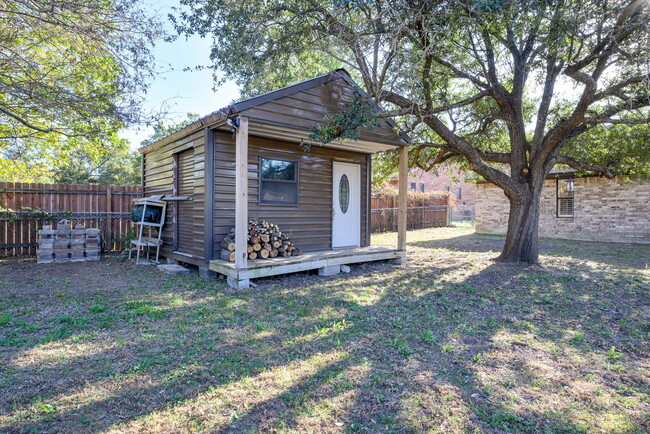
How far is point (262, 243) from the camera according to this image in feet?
21.4

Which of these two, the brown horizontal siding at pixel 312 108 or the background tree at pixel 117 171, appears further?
the background tree at pixel 117 171

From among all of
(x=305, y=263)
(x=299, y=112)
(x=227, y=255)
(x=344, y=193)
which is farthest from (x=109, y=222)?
(x=299, y=112)

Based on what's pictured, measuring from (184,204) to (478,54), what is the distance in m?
7.35

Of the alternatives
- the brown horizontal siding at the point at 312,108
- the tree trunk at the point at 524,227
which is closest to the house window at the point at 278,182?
the brown horizontal siding at the point at 312,108

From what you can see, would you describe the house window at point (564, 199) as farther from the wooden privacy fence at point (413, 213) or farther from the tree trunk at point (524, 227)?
the tree trunk at point (524, 227)

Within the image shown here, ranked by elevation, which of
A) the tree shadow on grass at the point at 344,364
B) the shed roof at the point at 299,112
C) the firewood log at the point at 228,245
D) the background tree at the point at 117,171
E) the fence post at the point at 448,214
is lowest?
the tree shadow on grass at the point at 344,364

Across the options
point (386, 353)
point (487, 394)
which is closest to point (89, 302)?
point (386, 353)

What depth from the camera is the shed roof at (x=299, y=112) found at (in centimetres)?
564

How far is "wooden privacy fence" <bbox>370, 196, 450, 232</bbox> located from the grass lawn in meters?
11.9

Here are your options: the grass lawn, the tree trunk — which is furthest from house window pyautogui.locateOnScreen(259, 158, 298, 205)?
the tree trunk

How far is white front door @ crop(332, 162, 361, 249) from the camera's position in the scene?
27.0 ft

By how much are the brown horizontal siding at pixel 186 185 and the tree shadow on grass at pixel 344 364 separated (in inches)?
68.7

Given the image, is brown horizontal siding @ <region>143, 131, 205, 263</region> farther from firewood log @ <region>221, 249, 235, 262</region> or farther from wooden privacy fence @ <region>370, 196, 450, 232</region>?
wooden privacy fence @ <region>370, 196, 450, 232</region>

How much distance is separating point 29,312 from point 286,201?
4479mm
